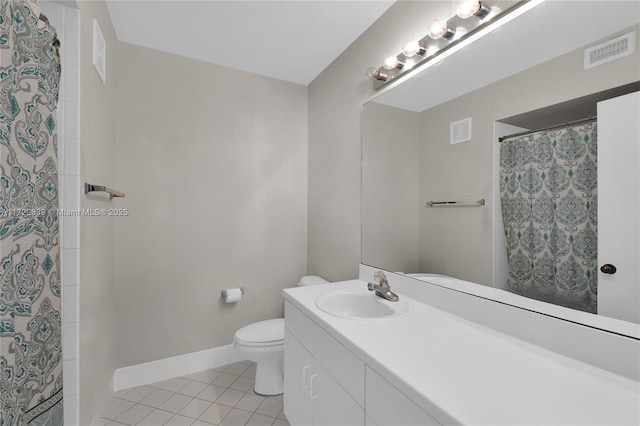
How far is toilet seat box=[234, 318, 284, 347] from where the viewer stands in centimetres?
183

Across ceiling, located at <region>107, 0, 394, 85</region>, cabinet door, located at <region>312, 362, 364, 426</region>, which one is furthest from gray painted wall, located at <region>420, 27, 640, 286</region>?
ceiling, located at <region>107, 0, 394, 85</region>

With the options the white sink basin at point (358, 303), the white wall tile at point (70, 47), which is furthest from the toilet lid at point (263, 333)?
the white wall tile at point (70, 47)

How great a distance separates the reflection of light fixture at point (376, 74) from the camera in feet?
5.47

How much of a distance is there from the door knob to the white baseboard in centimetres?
232

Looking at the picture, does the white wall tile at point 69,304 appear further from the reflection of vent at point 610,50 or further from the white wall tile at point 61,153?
the reflection of vent at point 610,50

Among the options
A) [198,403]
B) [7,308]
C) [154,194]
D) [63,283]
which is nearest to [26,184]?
[7,308]

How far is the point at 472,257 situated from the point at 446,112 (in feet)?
2.14

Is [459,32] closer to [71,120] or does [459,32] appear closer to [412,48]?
[412,48]

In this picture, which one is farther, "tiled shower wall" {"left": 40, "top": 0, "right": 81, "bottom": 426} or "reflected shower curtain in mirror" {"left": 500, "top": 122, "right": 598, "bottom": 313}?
"tiled shower wall" {"left": 40, "top": 0, "right": 81, "bottom": 426}

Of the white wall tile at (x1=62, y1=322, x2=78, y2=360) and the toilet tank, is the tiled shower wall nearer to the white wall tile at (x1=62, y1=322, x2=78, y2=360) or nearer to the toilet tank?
the white wall tile at (x1=62, y1=322, x2=78, y2=360)

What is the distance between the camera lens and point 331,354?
3.53 feet

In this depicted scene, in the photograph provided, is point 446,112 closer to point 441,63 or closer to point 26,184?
point 441,63

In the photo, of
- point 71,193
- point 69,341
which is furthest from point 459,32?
point 69,341

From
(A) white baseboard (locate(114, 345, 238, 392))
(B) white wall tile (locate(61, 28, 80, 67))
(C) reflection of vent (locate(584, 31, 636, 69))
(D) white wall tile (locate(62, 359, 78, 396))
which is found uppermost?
(B) white wall tile (locate(61, 28, 80, 67))
